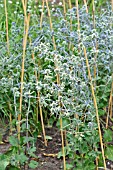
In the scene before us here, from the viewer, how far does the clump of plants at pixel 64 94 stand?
11.1ft

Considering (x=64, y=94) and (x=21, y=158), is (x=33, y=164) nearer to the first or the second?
(x=21, y=158)

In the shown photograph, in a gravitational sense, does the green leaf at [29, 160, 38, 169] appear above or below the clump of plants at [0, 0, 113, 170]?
below

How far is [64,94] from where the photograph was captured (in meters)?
3.56

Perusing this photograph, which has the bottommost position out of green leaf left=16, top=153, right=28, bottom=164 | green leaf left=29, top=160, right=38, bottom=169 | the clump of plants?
green leaf left=29, top=160, right=38, bottom=169

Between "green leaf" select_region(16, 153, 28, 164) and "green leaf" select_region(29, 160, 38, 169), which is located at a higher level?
"green leaf" select_region(16, 153, 28, 164)

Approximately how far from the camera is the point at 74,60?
11.4 feet

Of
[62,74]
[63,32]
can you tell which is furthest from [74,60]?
[63,32]

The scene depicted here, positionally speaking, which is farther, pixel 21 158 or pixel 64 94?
pixel 64 94

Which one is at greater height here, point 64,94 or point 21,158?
point 64,94

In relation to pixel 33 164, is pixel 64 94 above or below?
above

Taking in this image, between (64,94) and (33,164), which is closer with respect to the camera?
(33,164)

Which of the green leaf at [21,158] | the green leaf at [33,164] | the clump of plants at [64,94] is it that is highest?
the clump of plants at [64,94]

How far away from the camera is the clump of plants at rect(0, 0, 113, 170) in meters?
3.40

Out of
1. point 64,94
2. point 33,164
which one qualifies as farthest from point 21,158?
point 64,94
